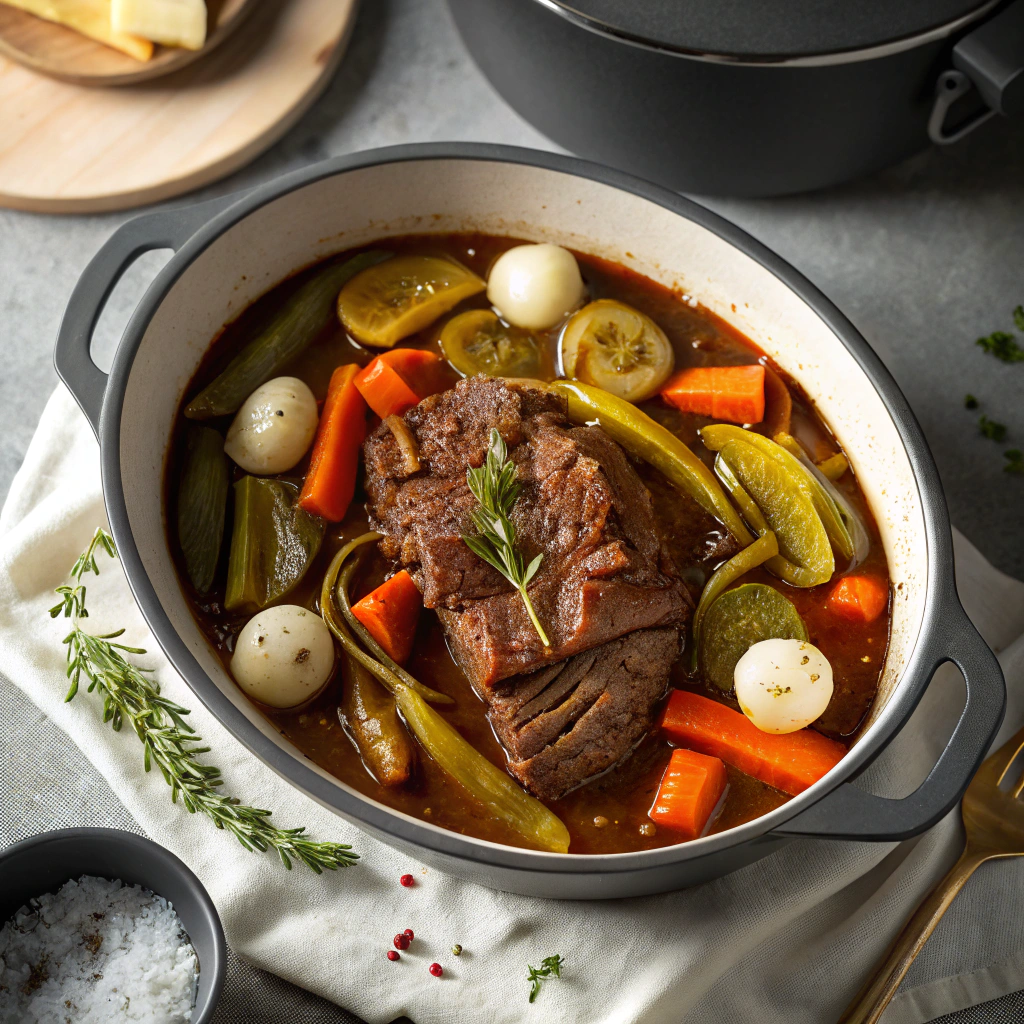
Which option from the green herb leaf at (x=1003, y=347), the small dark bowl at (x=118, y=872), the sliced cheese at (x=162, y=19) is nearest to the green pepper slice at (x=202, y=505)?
the small dark bowl at (x=118, y=872)

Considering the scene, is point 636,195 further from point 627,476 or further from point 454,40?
point 454,40

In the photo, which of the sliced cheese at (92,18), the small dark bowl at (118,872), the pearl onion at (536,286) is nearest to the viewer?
the small dark bowl at (118,872)

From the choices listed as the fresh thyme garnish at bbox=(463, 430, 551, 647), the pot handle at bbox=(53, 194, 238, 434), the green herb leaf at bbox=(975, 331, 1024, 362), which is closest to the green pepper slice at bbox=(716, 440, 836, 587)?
the fresh thyme garnish at bbox=(463, 430, 551, 647)

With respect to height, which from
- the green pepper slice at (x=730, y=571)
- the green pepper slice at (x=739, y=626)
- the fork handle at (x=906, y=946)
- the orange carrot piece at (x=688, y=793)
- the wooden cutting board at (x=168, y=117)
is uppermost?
the wooden cutting board at (x=168, y=117)

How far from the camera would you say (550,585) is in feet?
8.11

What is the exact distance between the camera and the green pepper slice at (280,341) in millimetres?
2764

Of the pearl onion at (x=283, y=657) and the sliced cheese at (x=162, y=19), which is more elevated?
the sliced cheese at (x=162, y=19)

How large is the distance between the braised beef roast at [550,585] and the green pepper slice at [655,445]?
0.36 ft

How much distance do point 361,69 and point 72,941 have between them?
2755 millimetres

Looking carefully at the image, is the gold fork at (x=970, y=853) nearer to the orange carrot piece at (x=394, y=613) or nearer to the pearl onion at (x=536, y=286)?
the orange carrot piece at (x=394, y=613)

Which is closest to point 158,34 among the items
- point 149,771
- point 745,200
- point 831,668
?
point 745,200

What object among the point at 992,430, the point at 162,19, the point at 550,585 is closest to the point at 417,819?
the point at 550,585

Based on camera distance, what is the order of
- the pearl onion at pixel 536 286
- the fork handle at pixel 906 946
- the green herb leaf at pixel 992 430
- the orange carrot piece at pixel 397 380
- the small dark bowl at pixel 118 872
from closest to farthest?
1. the small dark bowl at pixel 118 872
2. the fork handle at pixel 906 946
3. the orange carrot piece at pixel 397 380
4. the pearl onion at pixel 536 286
5. the green herb leaf at pixel 992 430

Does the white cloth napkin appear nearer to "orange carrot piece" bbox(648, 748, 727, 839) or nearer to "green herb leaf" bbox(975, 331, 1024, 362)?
"orange carrot piece" bbox(648, 748, 727, 839)
